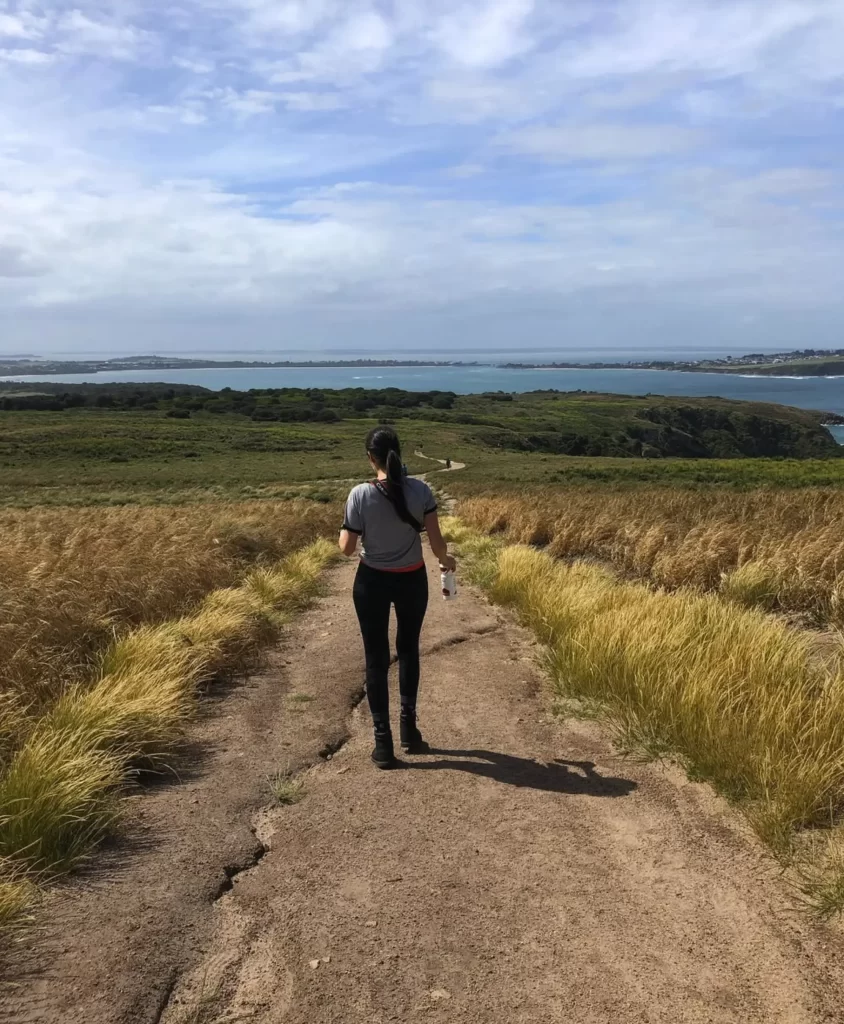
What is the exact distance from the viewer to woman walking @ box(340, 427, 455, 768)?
15.1 ft

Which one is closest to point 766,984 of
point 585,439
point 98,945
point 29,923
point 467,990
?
point 467,990

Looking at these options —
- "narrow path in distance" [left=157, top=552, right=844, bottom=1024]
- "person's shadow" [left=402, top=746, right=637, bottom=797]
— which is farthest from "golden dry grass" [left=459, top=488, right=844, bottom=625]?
"narrow path in distance" [left=157, top=552, right=844, bottom=1024]

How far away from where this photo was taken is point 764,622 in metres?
6.04

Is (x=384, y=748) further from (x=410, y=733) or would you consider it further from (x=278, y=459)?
(x=278, y=459)

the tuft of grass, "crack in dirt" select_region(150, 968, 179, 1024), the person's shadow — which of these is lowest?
the person's shadow

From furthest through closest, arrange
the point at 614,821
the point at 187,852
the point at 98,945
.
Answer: the point at 614,821, the point at 187,852, the point at 98,945

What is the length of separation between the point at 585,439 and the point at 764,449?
50.0 meters

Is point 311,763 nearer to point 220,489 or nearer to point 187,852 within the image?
point 187,852

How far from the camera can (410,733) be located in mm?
4828

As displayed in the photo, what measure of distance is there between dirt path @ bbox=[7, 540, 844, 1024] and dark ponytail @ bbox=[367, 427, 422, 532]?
1.52 m

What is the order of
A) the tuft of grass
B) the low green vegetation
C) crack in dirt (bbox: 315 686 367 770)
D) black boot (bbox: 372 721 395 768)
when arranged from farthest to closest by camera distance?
1. crack in dirt (bbox: 315 686 367 770)
2. black boot (bbox: 372 721 395 768)
3. the tuft of grass
4. the low green vegetation

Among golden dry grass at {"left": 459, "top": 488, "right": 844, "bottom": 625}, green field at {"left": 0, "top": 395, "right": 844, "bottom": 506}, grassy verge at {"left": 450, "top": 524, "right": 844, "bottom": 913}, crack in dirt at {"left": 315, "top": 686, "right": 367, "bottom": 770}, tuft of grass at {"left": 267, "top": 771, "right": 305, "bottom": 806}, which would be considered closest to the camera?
grassy verge at {"left": 450, "top": 524, "right": 844, "bottom": 913}

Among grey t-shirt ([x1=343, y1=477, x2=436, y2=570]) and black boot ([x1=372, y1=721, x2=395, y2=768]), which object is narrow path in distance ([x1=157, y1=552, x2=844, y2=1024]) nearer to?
black boot ([x1=372, y1=721, x2=395, y2=768])

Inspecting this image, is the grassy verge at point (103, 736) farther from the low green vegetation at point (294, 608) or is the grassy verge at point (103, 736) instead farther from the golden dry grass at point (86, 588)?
the golden dry grass at point (86, 588)
